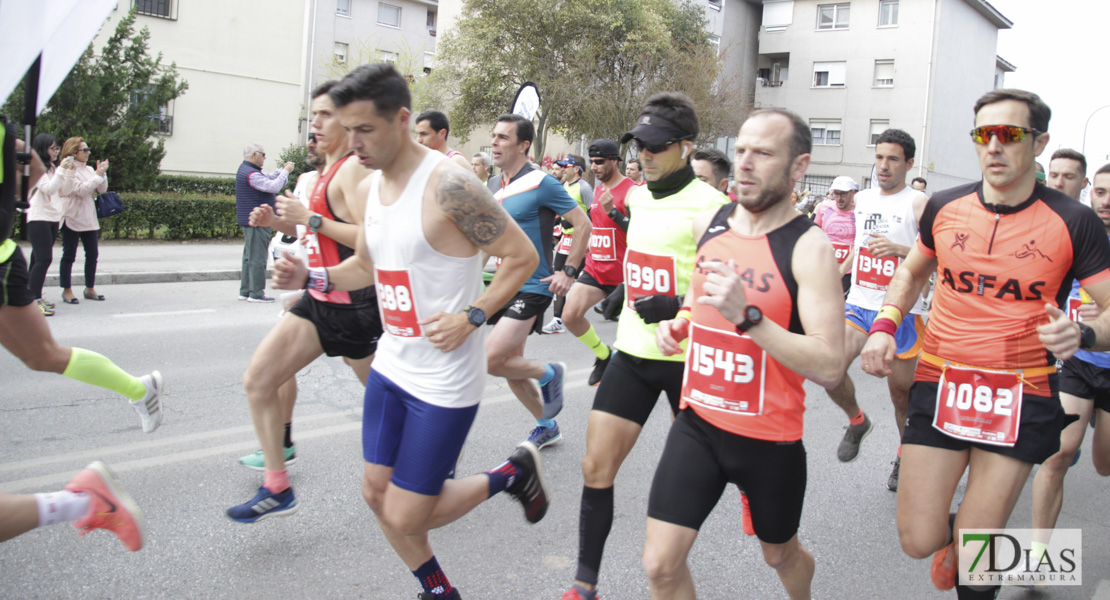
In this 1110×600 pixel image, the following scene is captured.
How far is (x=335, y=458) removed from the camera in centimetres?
479

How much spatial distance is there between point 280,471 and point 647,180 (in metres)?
2.13

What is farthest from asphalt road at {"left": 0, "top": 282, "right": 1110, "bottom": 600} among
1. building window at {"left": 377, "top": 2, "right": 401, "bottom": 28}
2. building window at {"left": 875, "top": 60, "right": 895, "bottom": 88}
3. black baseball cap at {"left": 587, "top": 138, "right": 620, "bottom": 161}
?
building window at {"left": 875, "top": 60, "right": 895, "bottom": 88}

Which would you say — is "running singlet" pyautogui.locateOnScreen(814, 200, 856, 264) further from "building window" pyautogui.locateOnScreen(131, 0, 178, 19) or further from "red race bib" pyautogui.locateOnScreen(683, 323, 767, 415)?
"building window" pyautogui.locateOnScreen(131, 0, 178, 19)

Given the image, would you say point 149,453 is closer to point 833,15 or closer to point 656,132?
point 656,132

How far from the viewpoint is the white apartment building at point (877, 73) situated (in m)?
38.0

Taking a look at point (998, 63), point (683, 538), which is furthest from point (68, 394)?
point (998, 63)

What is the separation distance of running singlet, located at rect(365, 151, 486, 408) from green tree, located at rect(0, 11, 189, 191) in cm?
1588

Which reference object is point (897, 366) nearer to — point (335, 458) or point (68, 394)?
point (335, 458)

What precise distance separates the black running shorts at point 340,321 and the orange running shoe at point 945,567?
2.62 meters

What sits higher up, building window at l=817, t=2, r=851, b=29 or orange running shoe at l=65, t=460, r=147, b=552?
building window at l=817, t=2, r=851, b=29

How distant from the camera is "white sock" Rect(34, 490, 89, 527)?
2.90m

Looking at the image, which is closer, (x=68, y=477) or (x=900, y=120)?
(x=68, y=477)

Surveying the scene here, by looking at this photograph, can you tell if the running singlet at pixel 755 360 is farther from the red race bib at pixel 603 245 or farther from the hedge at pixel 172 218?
the hedge at pixel 172 218

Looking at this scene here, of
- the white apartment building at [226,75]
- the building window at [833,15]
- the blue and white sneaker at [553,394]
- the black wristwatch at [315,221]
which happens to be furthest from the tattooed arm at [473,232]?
the building window at [833,15]
